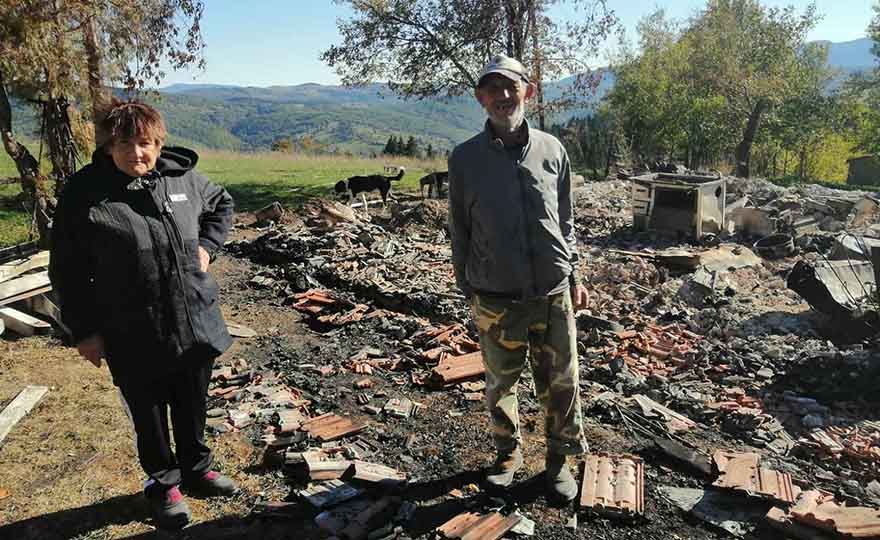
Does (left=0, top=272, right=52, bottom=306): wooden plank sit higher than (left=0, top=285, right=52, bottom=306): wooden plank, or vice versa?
(left=0, top=272, right=52, bottom=306): wooden plank

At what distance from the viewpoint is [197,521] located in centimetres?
305

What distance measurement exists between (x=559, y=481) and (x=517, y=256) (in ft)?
4.26

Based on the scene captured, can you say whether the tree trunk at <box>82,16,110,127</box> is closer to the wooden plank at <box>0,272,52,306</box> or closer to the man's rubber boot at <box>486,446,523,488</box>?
the wooden plank at <box>0,272,52,306</box>

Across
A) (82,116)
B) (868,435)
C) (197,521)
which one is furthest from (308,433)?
(82,116)

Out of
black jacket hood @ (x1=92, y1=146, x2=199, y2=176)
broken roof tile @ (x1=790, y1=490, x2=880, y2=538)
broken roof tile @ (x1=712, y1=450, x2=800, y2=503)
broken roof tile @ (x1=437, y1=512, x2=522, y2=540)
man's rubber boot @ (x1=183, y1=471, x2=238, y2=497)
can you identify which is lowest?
broken roof tile @ (x1=712, y1=450, x2=800, y2=503)

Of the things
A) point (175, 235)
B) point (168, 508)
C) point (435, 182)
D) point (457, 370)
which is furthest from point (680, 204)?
point (168, 508)

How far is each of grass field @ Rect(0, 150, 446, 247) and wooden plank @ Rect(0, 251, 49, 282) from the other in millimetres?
4620

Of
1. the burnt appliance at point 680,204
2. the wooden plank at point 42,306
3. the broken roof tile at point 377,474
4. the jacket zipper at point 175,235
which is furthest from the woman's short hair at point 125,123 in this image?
the burnt appliance at point 680,204

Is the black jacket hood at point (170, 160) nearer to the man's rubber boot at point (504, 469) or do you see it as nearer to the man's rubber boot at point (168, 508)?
the man's rubber boot at point (168, 508)

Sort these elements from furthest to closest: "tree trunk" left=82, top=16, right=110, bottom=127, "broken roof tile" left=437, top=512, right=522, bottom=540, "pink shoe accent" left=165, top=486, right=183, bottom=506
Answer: "tree trunk" left=82, top=16, right=110, bottom=127 < "pink shoe accent" left=165, top=486, right=183, bottom=506 < "broken roof tile" left=437, top=512, right=522, bottom=540

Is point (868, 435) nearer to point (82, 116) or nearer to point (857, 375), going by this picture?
point (857, 375)

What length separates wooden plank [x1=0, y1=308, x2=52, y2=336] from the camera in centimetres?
585

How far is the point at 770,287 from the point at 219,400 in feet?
25.6

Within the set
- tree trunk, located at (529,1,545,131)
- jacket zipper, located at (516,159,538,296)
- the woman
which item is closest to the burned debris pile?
the woman
